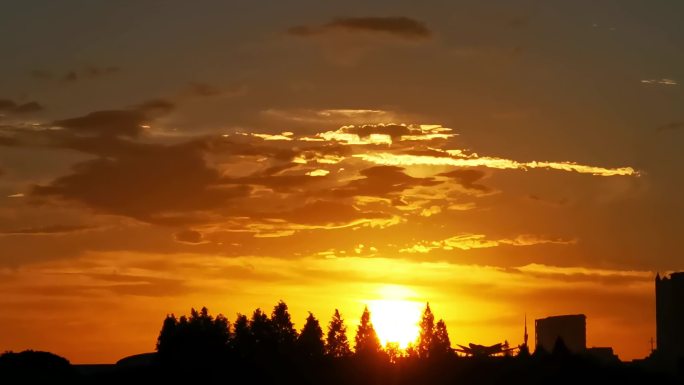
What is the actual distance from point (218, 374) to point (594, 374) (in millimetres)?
53257

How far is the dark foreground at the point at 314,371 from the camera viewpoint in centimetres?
13475

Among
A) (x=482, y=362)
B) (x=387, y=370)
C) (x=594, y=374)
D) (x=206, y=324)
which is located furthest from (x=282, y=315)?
(x=594, y=374)

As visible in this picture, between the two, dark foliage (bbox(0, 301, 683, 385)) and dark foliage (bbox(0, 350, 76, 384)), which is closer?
dark foliage (bbox(0, 301, 683, 385))

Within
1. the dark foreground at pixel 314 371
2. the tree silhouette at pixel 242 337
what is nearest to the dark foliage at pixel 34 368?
the dark foreground at pixel 314 371

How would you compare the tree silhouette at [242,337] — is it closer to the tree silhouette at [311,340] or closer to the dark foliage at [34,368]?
the tree silhouette at [311,340]

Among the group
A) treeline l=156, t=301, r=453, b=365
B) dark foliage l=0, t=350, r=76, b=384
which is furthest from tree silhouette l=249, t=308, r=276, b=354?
dark foliage l=0, t=350, r=76, b=384

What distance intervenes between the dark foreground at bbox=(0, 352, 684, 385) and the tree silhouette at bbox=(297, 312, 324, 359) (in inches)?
852

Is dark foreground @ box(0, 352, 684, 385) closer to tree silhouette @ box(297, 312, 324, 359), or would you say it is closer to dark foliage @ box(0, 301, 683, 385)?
dark foliage @ box(0, 301, 683, 385)

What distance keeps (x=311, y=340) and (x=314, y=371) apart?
34.4 m

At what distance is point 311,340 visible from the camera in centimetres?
19388

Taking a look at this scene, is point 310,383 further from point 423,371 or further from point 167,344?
point 167,344

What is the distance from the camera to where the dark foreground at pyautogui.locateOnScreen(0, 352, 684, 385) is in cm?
13475

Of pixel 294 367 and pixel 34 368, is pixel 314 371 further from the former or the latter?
pixel 34 368

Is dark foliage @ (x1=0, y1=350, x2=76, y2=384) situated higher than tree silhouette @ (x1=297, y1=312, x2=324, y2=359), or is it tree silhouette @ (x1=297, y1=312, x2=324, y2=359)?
tree silhouette @ (x1=297, y1=312, x2=324, y2=359)
